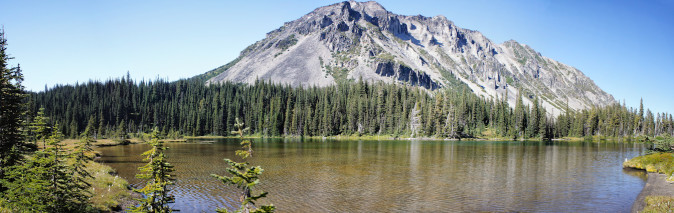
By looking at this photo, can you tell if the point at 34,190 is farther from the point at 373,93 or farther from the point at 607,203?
the point at 373,93

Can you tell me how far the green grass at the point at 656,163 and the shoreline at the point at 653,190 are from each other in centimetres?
446

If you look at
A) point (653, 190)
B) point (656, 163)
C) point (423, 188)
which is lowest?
point (423, 188)

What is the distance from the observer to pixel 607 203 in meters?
28.5

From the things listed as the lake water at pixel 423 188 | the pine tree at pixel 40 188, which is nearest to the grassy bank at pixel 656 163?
the lake water at pixel 423 188

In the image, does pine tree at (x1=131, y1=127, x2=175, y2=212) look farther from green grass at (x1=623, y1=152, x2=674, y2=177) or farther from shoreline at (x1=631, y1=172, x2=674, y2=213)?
green grass at (x1=623, y1=152, x2=674, y2=177)

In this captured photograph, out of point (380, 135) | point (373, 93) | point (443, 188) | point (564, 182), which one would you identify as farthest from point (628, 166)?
point (373, 93)

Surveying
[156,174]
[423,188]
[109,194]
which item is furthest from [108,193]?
[423,188]

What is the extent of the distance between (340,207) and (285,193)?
22.8 ft

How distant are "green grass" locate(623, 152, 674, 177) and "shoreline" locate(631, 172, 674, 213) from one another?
4463 mm

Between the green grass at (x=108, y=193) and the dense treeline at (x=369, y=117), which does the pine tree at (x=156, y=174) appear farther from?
the dense treeline at (x=369, y=117)

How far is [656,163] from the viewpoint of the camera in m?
46.2

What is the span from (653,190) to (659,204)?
894cm

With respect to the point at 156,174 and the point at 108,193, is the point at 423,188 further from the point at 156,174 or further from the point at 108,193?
the point at 108,193

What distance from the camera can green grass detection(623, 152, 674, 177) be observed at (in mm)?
42750
